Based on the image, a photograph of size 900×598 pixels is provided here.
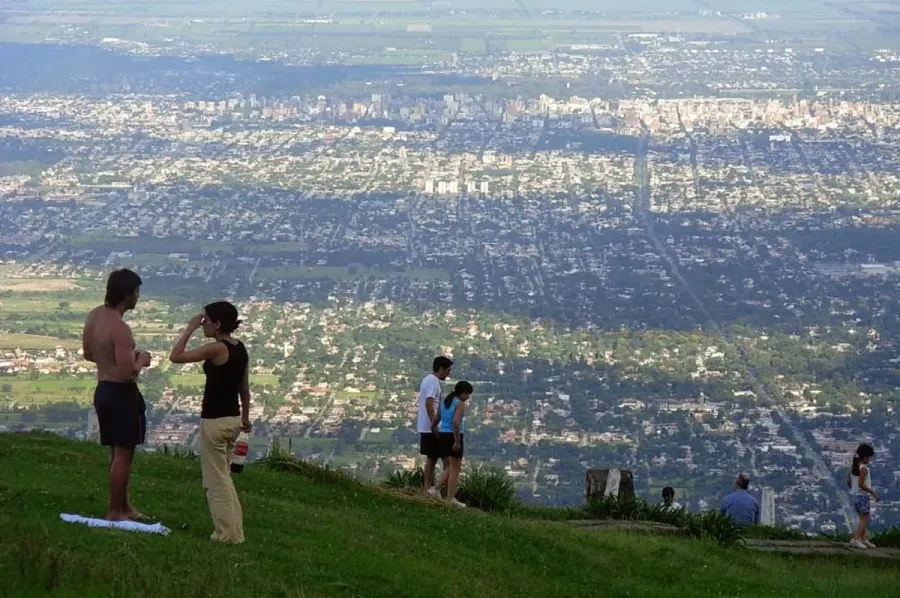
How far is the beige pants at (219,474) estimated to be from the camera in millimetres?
10141

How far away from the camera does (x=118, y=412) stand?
10234 millimetres

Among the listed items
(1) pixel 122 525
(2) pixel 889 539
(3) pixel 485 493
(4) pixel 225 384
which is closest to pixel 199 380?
(3) pixel 485 493

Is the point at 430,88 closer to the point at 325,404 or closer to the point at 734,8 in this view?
the point at 734,8

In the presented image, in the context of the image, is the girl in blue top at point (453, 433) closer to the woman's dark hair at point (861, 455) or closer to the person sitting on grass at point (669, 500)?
the person sitting on grass at point (669, 500)

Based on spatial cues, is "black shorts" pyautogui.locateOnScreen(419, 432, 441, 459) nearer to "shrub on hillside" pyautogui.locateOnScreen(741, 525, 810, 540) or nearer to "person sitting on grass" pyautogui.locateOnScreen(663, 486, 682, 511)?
"person sitting on grass" pyautogui.locateOnScreen(663, 486, 682, 511)

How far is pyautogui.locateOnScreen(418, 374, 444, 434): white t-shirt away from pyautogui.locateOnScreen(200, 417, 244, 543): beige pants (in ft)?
12.5

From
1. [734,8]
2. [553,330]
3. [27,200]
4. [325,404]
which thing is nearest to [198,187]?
[27,200]

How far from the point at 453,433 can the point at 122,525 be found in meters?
4.20

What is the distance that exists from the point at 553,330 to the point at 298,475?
3162 cm

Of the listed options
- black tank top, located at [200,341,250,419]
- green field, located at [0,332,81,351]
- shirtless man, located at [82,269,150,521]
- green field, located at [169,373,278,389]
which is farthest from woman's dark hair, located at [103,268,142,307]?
green field, located at [0,332,81,351]

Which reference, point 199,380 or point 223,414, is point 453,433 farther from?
point 199,380

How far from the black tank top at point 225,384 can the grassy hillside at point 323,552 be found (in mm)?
776

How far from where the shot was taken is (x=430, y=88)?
9181 cm

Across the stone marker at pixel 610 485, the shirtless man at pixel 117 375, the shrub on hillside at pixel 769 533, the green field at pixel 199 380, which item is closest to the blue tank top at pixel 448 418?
the stone marker at pixel 610 485
